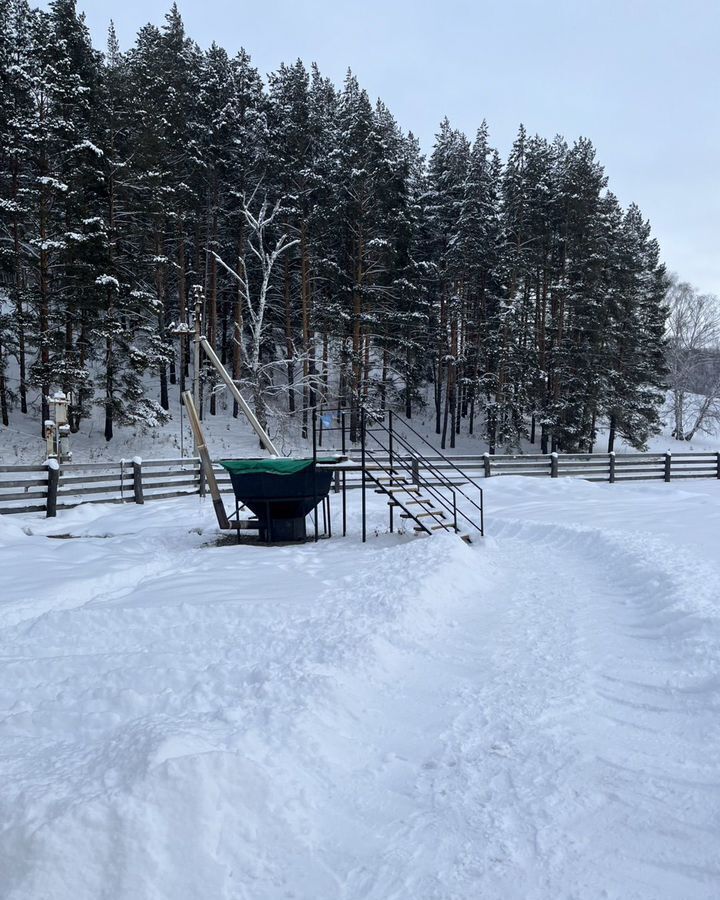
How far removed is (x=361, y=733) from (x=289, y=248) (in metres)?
27.9

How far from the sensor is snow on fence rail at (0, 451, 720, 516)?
1362 cm

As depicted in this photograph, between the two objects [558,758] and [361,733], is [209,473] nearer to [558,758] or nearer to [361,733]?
[361,733]

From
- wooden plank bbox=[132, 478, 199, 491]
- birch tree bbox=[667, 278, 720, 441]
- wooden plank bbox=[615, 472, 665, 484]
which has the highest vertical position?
birch tree bbox=[667, 278, 720, 441]

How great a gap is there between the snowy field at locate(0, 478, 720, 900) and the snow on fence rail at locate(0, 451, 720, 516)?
20.1 feet

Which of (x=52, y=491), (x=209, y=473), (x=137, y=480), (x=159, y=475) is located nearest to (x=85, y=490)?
(x=137, y=480)

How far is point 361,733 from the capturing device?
4254 millimetres

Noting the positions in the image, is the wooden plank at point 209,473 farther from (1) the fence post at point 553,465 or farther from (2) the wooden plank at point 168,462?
(1) the fence post at point 553,465

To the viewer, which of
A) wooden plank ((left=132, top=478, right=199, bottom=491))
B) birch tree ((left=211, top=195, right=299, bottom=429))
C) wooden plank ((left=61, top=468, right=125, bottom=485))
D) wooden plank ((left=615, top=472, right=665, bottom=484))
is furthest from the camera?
birch tree ((left=211, top=195, right=299, bottom=429))

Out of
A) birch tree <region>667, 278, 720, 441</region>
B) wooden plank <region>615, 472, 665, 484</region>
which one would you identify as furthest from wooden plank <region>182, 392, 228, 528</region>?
birch tree <region>667, 278, 720, 441</region>

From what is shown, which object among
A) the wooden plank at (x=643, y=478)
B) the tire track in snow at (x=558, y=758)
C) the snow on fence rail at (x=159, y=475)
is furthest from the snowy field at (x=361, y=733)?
the wooden plank at (x=643, y=478)

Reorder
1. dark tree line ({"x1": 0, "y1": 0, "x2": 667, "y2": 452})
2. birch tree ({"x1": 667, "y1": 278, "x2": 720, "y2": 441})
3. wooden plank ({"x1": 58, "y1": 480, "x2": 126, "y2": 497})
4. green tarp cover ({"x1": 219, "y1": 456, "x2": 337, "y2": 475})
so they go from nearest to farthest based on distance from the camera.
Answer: green tarp cover ({"x1": 219, "y1": 456, "x2": 337, "y2": 475})
wooden plank ({"x1": 58, "y1": 480, "x2": 126, "y2": 497})
dark tree line ({"x1": 0, "y1": 0, "x2": 667, "y2": 452})
birch tree ({"x1": 667, "y1": 278, "x2": 720, "y2": 441})

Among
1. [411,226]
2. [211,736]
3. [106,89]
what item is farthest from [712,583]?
[106,89]

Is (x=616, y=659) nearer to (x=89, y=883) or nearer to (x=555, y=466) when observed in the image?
(x=89, y=883)

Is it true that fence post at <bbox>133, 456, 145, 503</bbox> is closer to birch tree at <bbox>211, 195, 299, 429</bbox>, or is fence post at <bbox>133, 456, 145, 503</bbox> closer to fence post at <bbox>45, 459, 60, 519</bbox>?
fence post at <bbox>45, 459, 60, 519</bbox>
